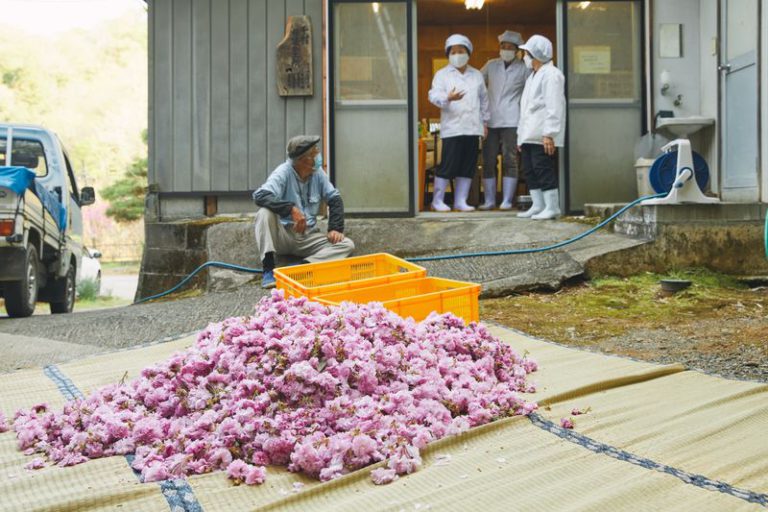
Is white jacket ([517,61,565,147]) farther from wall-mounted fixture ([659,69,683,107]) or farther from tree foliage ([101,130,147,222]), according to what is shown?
tree foliage ([101,130,147,222])

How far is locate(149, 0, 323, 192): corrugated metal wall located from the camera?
757cm

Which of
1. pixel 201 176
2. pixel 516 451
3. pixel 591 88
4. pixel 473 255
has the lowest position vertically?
pixel 516 451

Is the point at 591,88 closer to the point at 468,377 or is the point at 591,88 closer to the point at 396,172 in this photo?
the point at 396,172

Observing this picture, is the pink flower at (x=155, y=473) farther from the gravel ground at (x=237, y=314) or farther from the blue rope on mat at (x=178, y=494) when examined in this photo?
the gravel ground at (x=237, y=314)

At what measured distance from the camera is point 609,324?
14.6ft

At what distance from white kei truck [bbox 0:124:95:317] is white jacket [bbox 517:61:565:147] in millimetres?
4118

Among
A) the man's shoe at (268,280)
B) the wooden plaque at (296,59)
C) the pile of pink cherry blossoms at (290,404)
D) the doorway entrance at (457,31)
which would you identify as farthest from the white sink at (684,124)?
the pile of pink cherry blossoms at (290,404)

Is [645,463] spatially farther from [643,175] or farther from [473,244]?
[643,175]

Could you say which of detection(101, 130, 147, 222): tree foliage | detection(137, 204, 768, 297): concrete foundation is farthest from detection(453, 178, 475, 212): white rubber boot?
detection(101, 130, 147, 222): tree foliage

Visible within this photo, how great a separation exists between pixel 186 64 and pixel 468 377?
5.90 metres

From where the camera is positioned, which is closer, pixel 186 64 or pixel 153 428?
pixel 153 428

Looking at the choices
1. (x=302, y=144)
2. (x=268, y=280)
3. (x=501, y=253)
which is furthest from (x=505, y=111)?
(x=268, y=280)

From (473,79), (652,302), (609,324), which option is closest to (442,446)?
(609,324)

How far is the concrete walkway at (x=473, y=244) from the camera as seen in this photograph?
5.62m
